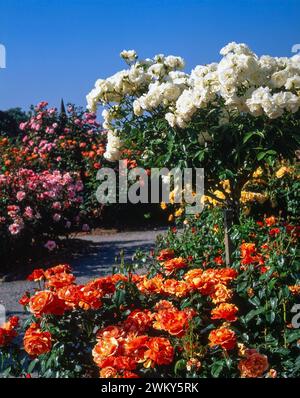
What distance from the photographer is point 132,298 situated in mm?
2701

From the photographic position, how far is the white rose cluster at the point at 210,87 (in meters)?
3.04

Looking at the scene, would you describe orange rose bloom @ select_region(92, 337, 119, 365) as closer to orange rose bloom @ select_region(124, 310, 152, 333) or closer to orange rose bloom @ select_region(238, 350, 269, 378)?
orange rose bloom @ select_region(124, 310, 152, 333)

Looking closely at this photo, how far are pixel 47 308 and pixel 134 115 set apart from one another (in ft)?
5.74

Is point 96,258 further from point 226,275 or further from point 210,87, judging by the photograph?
point 226,275

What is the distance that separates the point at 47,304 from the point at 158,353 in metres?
0.55

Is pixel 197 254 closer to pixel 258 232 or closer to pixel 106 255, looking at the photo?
pixel 258 232

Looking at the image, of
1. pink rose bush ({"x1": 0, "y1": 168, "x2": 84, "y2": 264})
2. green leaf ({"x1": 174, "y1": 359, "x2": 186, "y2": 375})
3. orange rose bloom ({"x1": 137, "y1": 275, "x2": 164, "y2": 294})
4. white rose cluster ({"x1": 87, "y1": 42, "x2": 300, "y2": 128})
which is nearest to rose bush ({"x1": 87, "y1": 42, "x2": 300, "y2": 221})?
white rose cluster ({"x1": 87, "y1": 42, "x2": 300, "y2": 128})

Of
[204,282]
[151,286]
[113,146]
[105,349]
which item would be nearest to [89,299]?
[105,349]

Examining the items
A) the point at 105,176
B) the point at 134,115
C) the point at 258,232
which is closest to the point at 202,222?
the point at 258,232

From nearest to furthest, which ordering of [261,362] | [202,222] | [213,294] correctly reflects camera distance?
[261,362] < [213,294] < [202,222]

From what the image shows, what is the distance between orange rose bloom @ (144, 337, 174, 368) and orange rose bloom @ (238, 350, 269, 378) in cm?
29

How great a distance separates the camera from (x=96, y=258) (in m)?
7.28

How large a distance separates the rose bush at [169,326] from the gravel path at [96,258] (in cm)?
243

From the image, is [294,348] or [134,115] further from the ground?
[134,115]
